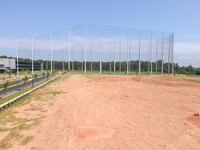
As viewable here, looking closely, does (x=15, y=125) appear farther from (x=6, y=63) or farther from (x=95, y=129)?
(x=6, y=63)

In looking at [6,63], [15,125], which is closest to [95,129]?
[15,125]

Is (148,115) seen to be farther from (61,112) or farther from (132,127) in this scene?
(61,112)

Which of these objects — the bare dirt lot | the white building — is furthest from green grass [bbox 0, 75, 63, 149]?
the white building

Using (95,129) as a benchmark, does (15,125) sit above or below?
above

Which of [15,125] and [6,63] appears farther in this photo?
[6,63]

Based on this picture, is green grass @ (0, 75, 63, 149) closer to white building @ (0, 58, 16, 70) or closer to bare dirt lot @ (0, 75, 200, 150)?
bare dirt lot @ (0, 75, 200, 150)

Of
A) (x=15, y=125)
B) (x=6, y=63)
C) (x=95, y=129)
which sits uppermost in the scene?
(x=6, y=63)

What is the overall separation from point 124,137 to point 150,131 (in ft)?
5.09

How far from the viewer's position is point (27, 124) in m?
6.40

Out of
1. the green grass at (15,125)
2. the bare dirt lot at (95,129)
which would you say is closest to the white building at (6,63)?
the green grass at (15,125)

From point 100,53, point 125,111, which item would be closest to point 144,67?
point 100,53

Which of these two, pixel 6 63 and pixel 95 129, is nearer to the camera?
pixel 95 129

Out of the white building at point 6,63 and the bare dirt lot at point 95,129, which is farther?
the white building at point 6,63

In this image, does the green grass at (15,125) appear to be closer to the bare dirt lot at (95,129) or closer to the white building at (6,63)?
the bare dirt lot at (95,129)
